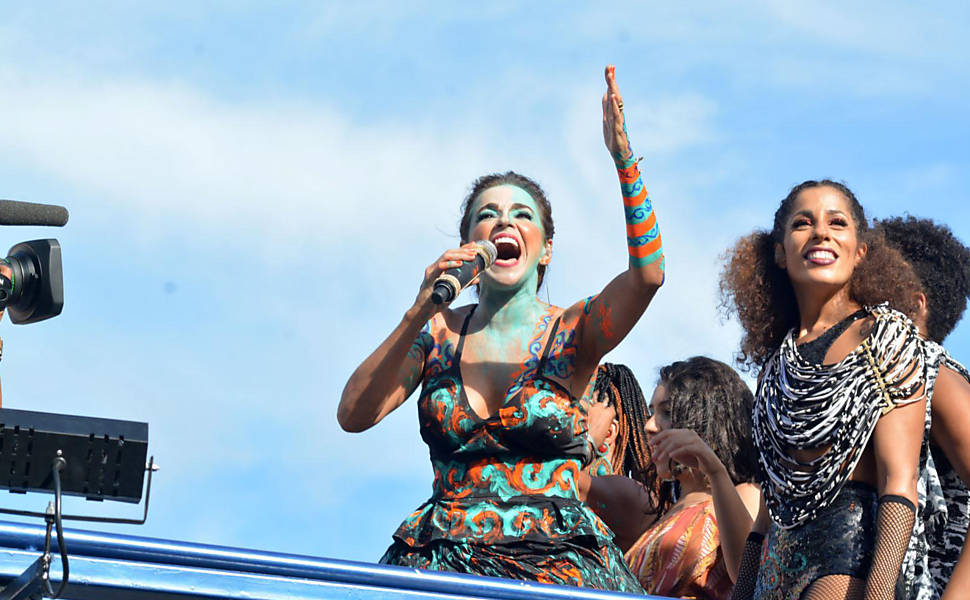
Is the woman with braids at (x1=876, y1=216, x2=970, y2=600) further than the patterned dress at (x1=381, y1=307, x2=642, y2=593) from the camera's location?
No

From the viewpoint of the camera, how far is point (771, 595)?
3.38 meters

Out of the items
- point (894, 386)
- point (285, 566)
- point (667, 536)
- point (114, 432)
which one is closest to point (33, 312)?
point (114, 432)

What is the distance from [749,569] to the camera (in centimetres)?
366

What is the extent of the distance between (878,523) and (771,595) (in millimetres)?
364

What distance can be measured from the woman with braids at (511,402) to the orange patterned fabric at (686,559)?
2.11ft

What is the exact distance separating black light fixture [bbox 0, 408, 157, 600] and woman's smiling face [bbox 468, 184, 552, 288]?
1.84m

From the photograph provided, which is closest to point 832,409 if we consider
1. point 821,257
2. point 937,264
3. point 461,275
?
point 821,257

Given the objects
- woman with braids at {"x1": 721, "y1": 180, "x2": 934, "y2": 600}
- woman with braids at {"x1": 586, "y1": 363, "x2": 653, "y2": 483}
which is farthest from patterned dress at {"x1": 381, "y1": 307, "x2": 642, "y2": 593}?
woman with braids at {"x1": 586, "y1": 363, "x2": 653, "y2": 483}

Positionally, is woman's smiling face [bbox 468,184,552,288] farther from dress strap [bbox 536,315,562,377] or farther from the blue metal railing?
the blue metal railing

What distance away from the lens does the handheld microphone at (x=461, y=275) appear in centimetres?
356

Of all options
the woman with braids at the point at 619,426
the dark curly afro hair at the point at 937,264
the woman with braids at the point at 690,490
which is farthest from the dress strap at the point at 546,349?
the dark curly afro hair at the point at 937,264

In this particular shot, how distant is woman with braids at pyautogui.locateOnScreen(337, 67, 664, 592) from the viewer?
3697mm

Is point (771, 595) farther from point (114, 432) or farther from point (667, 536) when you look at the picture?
point (114, 432)

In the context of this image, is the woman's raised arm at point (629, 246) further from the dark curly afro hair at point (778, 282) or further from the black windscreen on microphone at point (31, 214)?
the black windscreen on microphone at point (31, 214)
